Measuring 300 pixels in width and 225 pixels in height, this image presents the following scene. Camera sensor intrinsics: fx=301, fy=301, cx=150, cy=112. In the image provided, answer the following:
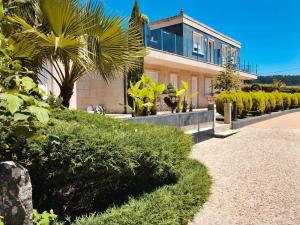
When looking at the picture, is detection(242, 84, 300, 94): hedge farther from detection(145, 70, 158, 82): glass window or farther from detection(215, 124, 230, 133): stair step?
detection(215, 124, 230, 133): stair step

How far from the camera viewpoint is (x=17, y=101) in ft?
6.09

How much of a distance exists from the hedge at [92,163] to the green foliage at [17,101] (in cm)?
28

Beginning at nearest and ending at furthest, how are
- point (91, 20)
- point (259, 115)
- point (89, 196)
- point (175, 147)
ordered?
1. point (89, 196)
2. point (175, 147)
3. point (91, 20)
4. point (259, 115)

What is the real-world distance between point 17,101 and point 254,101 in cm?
1636

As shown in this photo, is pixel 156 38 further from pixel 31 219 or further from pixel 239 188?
pixel 31 219

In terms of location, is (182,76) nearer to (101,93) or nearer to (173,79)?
(173,79)

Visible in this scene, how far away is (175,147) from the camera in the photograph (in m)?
3.72

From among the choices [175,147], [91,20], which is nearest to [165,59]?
[91,20]

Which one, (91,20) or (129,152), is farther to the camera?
(91,20)

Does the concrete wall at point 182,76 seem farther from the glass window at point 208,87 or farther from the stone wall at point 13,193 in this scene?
the stone wall at point 13,193

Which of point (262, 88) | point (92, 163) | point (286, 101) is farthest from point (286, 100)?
point (92, 163)

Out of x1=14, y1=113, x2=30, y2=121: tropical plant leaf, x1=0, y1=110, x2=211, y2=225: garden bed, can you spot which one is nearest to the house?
x1=0, y1=110, x2=211, y2=225: garden bed

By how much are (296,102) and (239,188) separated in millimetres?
24381

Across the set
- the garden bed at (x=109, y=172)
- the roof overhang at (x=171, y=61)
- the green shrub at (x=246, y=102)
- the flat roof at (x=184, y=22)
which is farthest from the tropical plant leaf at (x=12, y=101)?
the flat roof at (x=184, y=22)
